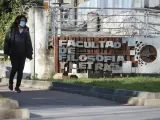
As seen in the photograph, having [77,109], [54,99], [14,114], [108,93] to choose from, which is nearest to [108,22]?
[108,93]

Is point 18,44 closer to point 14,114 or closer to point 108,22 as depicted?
point 14,114

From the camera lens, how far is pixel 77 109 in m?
9.41

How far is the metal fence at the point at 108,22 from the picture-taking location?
17.6 meters

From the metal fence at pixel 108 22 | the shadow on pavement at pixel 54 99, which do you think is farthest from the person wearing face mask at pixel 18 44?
the metal fence at pixel 108 22

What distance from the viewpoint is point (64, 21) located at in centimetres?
1764

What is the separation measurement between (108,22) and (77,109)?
888 centimetres

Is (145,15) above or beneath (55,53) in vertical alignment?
above

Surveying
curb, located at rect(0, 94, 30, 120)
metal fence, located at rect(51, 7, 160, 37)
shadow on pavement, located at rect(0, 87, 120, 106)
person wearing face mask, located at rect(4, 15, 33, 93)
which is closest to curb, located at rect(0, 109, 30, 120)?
curb, located at rect(0, 94, 30, 120)

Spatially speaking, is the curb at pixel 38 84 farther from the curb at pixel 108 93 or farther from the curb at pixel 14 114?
the curb at pixel 14 114

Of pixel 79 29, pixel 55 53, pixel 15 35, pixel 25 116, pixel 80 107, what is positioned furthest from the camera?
pixel 79 29

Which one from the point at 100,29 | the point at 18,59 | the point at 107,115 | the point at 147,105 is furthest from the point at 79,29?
the point at 107,115

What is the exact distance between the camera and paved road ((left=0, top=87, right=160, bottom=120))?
334 inches

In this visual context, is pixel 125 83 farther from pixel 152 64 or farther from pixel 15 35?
pixel 152 64

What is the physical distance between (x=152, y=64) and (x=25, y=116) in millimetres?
10050
